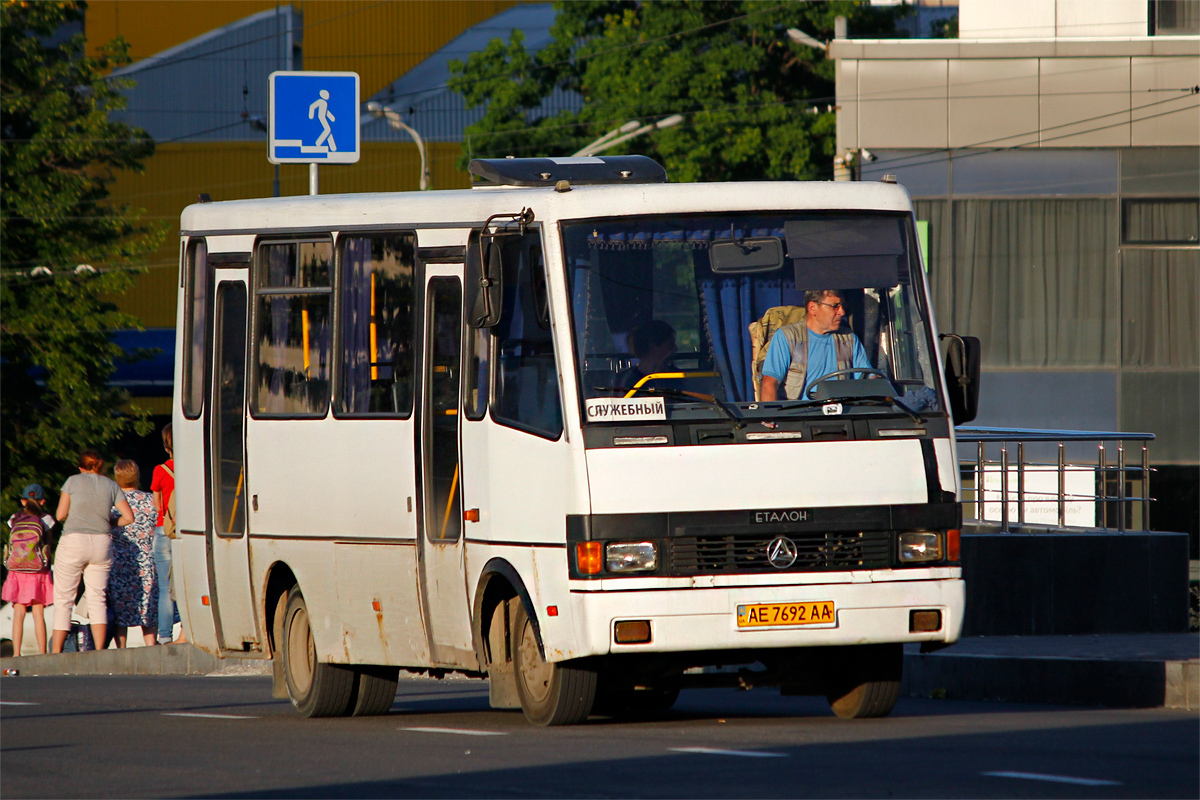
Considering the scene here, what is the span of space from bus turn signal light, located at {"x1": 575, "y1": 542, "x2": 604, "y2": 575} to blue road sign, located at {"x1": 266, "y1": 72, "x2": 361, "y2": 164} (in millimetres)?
8842

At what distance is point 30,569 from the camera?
1902 centimetres

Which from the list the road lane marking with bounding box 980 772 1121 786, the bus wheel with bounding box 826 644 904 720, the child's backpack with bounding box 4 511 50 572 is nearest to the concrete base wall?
the bus wheel with bounding box 826 644 904 720

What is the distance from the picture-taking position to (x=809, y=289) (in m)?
10.3

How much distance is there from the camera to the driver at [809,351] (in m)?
10.1

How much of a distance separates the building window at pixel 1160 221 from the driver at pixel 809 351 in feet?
Result: 83.5

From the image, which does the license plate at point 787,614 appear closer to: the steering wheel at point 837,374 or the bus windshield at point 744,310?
the bus windshield at point 744,310

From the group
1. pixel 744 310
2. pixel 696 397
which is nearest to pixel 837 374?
pixel 744 310

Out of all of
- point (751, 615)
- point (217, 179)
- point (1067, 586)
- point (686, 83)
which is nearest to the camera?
point (751, 615)

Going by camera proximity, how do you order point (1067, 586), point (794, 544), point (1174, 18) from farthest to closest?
point (1174, 18)
point (1067, 586)
point (794, 544)

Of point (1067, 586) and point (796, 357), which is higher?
point (796, 357)

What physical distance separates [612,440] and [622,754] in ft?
4.97

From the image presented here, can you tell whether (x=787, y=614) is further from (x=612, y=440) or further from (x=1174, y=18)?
(x=1174, y=18)

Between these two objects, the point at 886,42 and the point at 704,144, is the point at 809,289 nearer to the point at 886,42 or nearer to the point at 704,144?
the point at 886,42

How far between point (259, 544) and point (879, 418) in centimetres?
395
